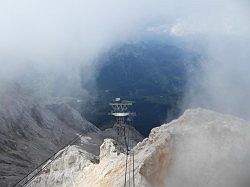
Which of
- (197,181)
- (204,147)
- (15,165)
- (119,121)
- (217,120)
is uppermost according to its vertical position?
(15,165)

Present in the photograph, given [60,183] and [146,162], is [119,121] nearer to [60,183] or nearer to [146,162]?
[60,183]

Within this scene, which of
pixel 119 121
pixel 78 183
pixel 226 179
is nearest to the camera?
pixel 226 179

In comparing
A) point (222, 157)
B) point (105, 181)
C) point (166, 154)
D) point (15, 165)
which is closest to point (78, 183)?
point (105, 181)

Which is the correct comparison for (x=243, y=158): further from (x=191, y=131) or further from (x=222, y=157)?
(x=191, y=131)

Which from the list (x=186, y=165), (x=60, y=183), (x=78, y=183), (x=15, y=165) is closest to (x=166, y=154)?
(x=186, y=165)

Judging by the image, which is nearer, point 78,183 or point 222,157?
point 222,157

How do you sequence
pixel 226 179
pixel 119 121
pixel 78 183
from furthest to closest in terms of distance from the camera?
pixel 119 121 < pixel 78 183 < pixel 226 179

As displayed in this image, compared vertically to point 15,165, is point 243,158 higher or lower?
lower
